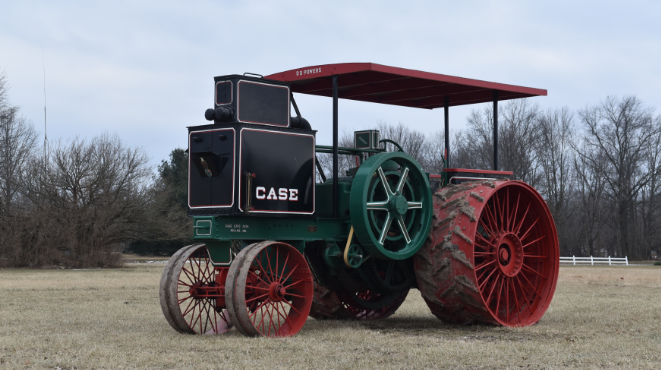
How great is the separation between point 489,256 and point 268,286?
318 centimetres

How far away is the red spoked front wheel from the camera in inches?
324

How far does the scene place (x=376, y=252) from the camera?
963 cm

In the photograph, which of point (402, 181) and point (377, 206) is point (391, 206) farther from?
point (402, 181)

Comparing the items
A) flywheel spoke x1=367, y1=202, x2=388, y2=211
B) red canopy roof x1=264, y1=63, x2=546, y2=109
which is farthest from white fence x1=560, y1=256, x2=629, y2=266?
flywheel spoke x1=367, y1=202, x2=388, y2=211

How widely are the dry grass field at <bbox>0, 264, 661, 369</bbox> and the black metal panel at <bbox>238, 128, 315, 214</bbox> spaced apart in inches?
60.1

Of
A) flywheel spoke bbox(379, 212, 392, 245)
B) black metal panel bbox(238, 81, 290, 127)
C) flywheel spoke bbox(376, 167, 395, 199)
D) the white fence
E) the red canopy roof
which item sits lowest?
the white fence

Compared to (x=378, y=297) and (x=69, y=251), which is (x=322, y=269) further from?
(x=69, y=251)

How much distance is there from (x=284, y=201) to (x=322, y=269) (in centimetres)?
157

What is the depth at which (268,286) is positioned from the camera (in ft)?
28.3

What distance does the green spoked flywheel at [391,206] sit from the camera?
945 centimetres

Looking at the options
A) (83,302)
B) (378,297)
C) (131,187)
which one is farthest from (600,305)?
(131,187)

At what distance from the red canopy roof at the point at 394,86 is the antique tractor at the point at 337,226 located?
0.10 ft

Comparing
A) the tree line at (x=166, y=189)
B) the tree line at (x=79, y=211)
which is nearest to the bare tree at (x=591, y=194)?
the tree line at (x=166, y=189)

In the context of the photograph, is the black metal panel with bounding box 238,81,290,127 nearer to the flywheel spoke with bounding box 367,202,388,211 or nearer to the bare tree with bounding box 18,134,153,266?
the flywheel spoke with bounding box 367,202,388,211
